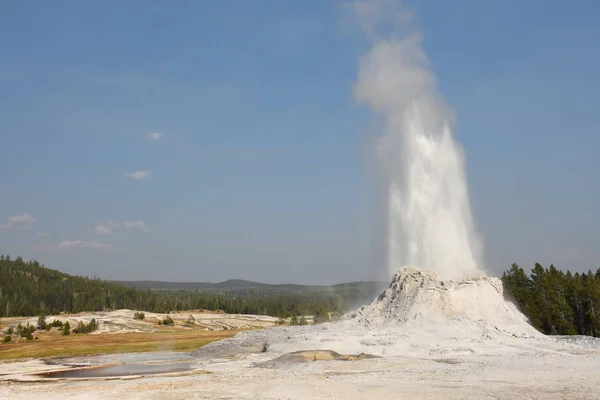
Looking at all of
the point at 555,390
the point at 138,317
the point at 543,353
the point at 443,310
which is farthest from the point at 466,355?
the point at 138,317

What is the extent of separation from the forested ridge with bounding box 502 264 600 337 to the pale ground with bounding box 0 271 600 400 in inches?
349

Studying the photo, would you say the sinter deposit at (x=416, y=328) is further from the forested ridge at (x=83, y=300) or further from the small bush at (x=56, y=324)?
the forested ridge at (x=83, y=300)

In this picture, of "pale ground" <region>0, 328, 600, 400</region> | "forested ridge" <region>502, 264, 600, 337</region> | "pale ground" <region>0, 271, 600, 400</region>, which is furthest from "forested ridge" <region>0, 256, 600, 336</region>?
"pale ground" <region>0, 328, 600, 400</region>

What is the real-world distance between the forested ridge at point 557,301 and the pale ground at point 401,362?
29.1 feet

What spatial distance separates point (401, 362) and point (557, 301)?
93.1 feet

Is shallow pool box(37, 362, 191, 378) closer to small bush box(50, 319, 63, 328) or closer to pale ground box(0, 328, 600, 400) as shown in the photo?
pale ground box(0, 328, 600, 400)

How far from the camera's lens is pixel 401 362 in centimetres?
3244

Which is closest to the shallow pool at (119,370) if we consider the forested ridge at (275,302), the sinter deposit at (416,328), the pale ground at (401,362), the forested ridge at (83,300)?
the pale ground at (401,362)

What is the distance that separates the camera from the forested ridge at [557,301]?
170 feet

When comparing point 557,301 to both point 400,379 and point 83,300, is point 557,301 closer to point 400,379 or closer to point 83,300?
point 400,379

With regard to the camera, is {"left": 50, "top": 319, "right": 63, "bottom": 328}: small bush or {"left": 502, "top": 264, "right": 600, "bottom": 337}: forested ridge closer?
{"left": 502, "top": 264, "right": 600, "bottom": 337}: forested ridge

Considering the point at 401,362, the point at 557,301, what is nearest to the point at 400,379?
the point at 401,362

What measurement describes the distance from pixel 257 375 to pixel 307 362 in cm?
505

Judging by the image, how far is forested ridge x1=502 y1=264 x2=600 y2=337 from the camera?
51812mm
